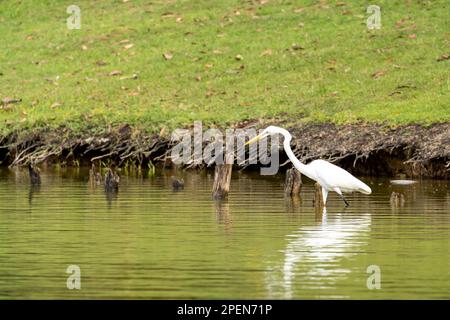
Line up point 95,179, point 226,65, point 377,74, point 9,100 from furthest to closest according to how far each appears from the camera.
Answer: point 226,65, point 9,100, point 377,74, point 95,179

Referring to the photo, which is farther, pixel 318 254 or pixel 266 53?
pixel 266 53

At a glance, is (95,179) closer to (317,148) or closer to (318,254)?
(317,148)

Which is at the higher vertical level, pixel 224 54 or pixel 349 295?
pixel 224 54

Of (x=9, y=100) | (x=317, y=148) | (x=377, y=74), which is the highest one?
(x=377, y=74)

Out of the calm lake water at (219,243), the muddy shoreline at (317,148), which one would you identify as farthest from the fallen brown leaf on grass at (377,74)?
the calm lake water at (219,243)

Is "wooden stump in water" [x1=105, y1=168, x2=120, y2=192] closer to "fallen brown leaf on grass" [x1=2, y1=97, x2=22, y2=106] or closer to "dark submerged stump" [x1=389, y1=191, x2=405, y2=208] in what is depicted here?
"dark submerged stump" [x1=389, y1=191, x2=405, y2=208]

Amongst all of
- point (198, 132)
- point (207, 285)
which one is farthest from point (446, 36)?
point (207, 285)

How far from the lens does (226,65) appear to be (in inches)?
1501

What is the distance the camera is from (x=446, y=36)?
37.5 meters

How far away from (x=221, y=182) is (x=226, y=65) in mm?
13107

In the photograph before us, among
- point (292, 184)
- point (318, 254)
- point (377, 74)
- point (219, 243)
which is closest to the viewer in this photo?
point (318, 254)

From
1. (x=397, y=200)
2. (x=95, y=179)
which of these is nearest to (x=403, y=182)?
(x=397, y=200)
